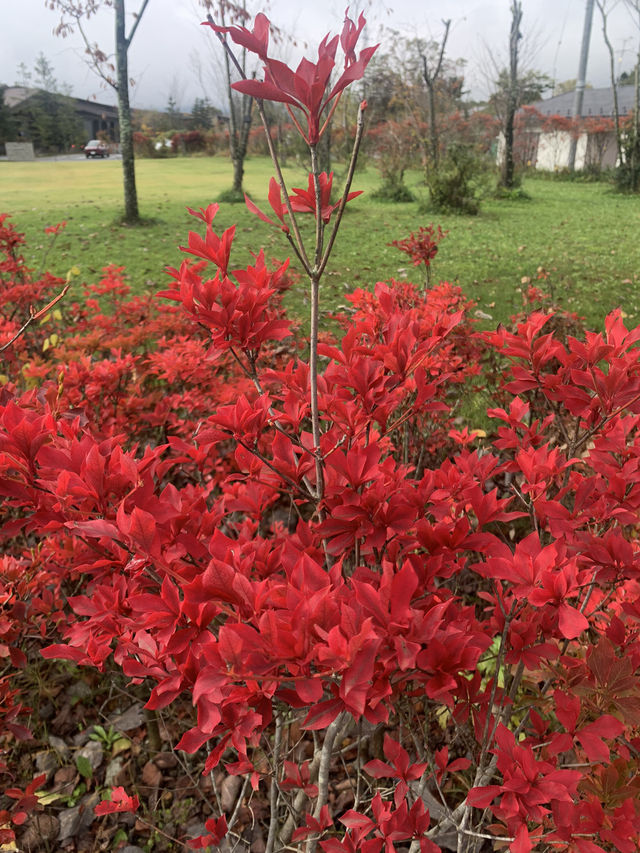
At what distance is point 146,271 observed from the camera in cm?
754

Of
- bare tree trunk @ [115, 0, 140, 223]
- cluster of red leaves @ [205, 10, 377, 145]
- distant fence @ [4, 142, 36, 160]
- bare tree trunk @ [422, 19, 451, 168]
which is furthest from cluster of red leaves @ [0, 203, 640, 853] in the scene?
distant fence @ [4, 142, 36, 160]

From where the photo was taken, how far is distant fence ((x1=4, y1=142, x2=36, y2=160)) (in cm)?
3131

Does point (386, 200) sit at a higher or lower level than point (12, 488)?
higher

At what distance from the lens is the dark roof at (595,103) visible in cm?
3041

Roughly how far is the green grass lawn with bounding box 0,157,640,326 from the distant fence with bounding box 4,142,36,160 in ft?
54.7

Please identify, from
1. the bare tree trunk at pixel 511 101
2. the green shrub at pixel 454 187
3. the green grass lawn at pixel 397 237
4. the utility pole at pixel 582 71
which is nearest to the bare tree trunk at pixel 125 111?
the green grass lawn at pixel 397 237

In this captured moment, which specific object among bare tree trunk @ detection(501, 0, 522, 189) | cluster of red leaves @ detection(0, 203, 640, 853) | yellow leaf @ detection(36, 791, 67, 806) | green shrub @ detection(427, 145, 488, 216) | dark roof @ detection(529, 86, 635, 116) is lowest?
yellow leaf @ detection(36, 791, 67, 806)

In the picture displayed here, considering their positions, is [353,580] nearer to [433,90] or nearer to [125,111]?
[125,111]

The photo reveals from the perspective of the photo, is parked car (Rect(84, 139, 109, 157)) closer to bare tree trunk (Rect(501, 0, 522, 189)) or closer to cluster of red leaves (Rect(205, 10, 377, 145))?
bare tree trunk (Rect(501, 0, 522, 189))

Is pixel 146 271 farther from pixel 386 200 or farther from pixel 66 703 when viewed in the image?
pixel 386 200

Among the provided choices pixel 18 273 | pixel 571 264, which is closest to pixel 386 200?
pixel 571 264

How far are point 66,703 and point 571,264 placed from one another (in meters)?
8.60

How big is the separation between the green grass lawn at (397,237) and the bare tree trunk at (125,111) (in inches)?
22.8

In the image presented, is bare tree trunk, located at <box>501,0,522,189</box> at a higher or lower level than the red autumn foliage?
higher
